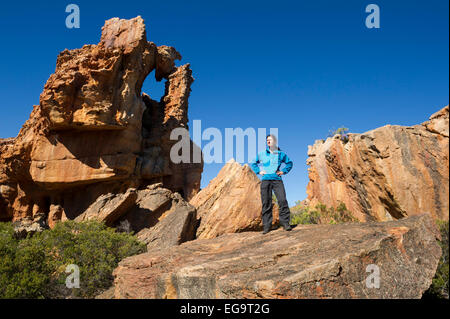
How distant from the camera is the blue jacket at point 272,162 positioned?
8164mm

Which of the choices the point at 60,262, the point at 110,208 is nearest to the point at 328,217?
the point at 110,208

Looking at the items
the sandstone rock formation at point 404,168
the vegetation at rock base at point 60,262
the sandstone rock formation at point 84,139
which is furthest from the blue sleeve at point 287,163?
the sandstone rock formation at point 84,139

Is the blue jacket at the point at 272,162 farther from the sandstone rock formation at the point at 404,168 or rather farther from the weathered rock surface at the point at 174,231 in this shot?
the weathered rock surface at the point at 174,231

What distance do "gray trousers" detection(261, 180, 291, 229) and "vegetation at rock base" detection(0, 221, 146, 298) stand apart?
→ 16.3ft

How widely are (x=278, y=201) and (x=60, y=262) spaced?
6.95 metres

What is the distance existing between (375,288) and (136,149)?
2188 cm

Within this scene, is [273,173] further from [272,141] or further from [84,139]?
[84,139]

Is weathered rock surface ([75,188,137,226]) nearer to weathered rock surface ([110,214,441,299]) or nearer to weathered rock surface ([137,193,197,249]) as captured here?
weathered rock surface ([137,193,197,249])

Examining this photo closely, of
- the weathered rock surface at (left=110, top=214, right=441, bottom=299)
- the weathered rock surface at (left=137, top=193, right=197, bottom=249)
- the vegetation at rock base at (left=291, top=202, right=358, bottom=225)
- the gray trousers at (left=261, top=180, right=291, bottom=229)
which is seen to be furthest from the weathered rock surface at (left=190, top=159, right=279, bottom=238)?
the weathered rock surface at (left=110, top=214, right=441, bottom=299)

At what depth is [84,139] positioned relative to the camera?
72.8 ft

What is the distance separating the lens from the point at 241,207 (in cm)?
1292

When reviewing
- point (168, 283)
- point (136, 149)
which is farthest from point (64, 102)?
point (168, 283)

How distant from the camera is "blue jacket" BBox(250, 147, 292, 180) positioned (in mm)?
8164
